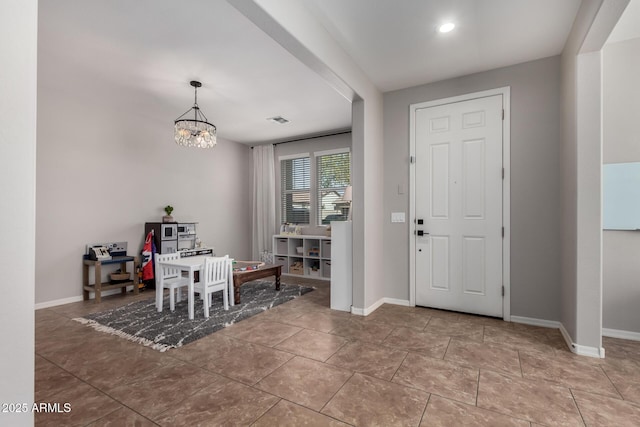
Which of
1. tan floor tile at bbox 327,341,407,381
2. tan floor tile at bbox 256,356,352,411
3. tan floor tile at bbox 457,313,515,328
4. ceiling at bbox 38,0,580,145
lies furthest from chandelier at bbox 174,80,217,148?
tan floor tile at bbox 457,313,515,328

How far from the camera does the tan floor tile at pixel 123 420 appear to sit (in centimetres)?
167

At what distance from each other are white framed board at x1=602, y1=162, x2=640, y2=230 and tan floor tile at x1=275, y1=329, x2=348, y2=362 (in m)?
2.78

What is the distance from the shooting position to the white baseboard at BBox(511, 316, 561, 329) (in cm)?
307

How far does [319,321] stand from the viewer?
3309 mm

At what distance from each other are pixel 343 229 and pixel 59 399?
2.81 m

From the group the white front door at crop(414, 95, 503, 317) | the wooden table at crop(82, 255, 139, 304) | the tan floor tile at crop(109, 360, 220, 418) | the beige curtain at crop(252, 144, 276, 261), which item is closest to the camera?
the tan floor tile at crop(109, 360, 220, 418)

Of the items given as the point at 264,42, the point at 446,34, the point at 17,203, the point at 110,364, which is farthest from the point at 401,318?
the point at 17,203

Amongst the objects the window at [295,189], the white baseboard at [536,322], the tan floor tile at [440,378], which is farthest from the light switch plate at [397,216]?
the window at [295,189]

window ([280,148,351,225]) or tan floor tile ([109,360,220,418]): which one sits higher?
window ([280,148,351,225])

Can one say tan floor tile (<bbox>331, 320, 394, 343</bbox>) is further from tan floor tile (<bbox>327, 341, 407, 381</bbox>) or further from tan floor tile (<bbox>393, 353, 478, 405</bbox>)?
tan floor tile (<bbox>393, 353, 478, 405</bbox>)

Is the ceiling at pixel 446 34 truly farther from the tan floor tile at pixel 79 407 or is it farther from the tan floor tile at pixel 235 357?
the tan floor tile at pixel 79 407

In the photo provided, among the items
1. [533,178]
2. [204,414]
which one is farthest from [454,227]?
[204,414]

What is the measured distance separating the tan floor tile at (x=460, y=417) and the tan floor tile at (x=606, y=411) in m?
0.42

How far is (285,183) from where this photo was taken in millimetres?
6711
